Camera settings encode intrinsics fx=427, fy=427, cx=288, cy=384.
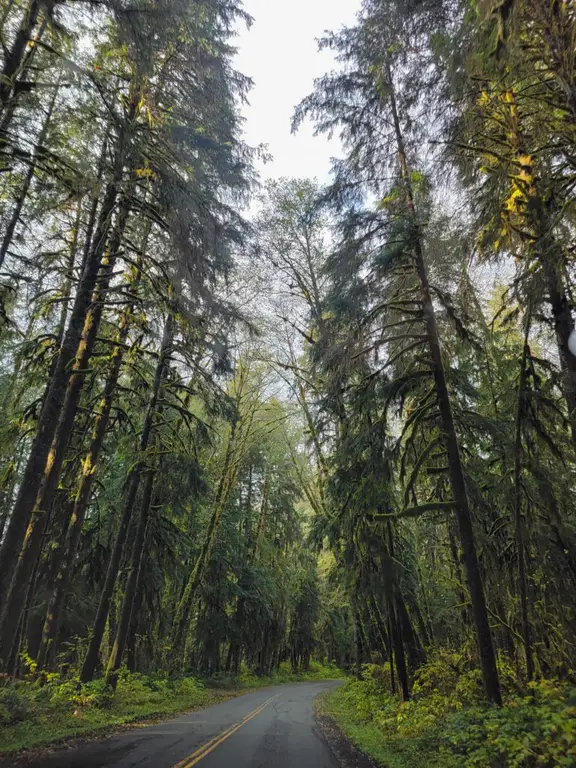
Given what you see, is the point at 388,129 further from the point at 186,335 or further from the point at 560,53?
the point at 186,335

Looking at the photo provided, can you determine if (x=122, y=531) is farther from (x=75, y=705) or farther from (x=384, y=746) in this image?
(x=384, y=746)

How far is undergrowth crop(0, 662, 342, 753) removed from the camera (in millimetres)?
6828

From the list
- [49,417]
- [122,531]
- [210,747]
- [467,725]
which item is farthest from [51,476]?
[467,725]

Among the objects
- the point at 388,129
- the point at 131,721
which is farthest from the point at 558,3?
the point at 131,721

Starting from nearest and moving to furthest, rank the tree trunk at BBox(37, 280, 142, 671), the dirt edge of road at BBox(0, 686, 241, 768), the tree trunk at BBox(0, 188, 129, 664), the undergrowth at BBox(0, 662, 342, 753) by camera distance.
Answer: the dirt edge of road at BBox(0, 686, 241, 768)
the tree trunk at BBox(0, 188, 129, 664)
the undergrowth at BBox(0, 662, 342, 753)
the tree trunk at BBox(37, 280, 142, 671)

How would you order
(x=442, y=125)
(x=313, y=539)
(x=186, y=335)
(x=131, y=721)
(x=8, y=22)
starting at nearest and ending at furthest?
(x=8, y=22) < (x=442, y=125) < (x=186, y=335) < (x=131, y=721) < (x=313, y=539)

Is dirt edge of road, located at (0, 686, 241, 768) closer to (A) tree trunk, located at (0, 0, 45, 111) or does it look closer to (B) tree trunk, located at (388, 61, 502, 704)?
(B) tree trunk, located at (388, 61, 502, 704)

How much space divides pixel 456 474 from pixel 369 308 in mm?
4085

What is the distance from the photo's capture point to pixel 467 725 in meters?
5.95

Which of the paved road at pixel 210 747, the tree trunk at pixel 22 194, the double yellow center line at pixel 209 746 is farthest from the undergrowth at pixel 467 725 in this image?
the tree trunk at pixel 22 194

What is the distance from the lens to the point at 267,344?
56.6ft

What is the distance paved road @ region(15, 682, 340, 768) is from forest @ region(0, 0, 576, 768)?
4.07 feet

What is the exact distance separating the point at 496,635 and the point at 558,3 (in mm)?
12785

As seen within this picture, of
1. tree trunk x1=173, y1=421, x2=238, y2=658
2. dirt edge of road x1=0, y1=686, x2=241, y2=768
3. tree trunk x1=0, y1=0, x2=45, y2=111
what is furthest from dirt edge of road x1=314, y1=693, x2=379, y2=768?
tree trunk x1=0, y1=0, x2=45, y2=111
